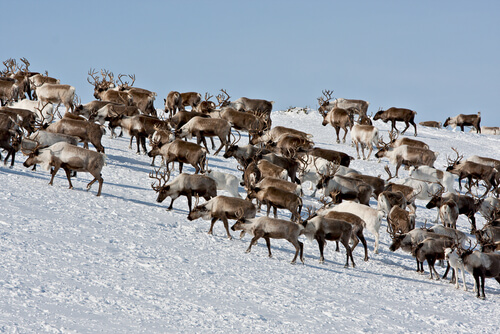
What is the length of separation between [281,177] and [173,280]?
27.4ft

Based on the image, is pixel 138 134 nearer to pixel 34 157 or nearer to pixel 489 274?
pixel 34 157

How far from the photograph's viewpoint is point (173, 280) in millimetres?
8734

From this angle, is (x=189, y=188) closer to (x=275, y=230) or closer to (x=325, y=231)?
(x=275, y=230)

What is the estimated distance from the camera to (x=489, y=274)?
11602 millimetres

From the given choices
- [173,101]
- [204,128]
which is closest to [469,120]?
[173,101]

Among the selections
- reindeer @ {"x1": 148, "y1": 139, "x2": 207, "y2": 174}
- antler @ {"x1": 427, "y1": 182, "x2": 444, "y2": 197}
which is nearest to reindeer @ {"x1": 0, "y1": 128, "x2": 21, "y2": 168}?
reindeer @ {"x1": 148, "y1": 139, "x2": 207, "y2": 174}

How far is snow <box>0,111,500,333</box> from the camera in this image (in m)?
7.19

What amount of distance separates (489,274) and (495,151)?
18.8 meters

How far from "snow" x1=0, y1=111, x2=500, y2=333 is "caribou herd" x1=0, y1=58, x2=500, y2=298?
51 cm

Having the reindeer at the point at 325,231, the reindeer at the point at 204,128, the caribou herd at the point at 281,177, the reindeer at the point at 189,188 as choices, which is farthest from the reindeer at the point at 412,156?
the reindeer at the point at 325,231

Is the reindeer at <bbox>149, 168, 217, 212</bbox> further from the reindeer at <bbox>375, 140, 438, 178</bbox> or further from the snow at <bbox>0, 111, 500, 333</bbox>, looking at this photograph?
the reindeer at <bbox>375, 140, 438, 178</bbox>

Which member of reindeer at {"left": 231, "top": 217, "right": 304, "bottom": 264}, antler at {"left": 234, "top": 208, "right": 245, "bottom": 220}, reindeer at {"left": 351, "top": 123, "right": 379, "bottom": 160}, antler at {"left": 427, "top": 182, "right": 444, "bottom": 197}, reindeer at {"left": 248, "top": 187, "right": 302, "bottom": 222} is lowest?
reindeer at {"left": 231, "top": 217, "right": 304, "bottom": 264}

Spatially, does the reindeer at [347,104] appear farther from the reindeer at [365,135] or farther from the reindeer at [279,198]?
the reindeer at [279,198]

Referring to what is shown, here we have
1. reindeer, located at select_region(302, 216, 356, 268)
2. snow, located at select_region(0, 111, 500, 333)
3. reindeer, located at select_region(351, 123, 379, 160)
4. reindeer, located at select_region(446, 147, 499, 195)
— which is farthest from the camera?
reindeer, located at select_region(351, 123, 379, 160)
